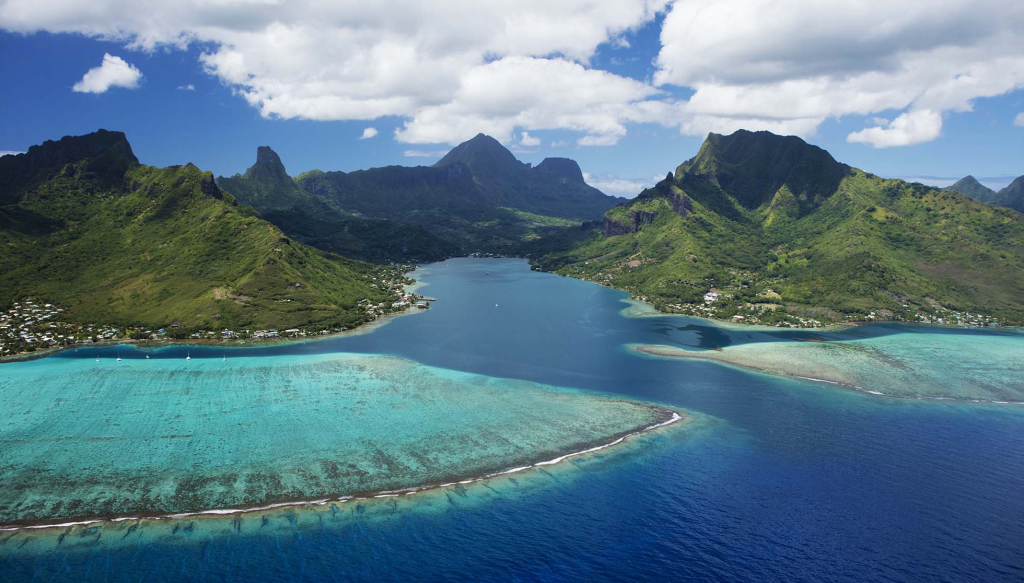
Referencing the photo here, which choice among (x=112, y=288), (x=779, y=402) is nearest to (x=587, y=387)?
(x=779, y=402)

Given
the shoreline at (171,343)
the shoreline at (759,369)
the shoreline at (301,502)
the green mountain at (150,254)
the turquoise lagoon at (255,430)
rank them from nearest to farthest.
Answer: the shoreline at (301,502) → the turquoise lagoon at (255,430) → the shoreline at (759,369) → the shoreline at (171,343) → the green mountain at (150,254)

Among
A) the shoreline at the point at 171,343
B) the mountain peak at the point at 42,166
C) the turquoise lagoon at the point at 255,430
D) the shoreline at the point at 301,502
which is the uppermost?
the mountain peak at the point at 42,166

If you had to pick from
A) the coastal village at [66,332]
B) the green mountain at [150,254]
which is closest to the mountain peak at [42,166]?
the green mountain at [150,254]

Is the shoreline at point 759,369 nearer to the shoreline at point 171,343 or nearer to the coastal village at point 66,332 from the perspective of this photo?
the shoreline at point 171,343

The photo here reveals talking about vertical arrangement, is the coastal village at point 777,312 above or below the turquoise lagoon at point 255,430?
above

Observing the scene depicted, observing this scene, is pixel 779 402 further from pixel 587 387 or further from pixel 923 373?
pixel 923 373

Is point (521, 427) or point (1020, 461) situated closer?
point (1020, 461)

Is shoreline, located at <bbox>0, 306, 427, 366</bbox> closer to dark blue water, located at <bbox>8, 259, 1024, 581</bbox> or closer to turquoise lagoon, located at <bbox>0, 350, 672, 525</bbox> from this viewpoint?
turquoise lagoon, located at <bbox>0, 350, 672, 525</bbox>

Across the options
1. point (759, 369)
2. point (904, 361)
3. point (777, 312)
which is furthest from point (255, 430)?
point (777, 312)
